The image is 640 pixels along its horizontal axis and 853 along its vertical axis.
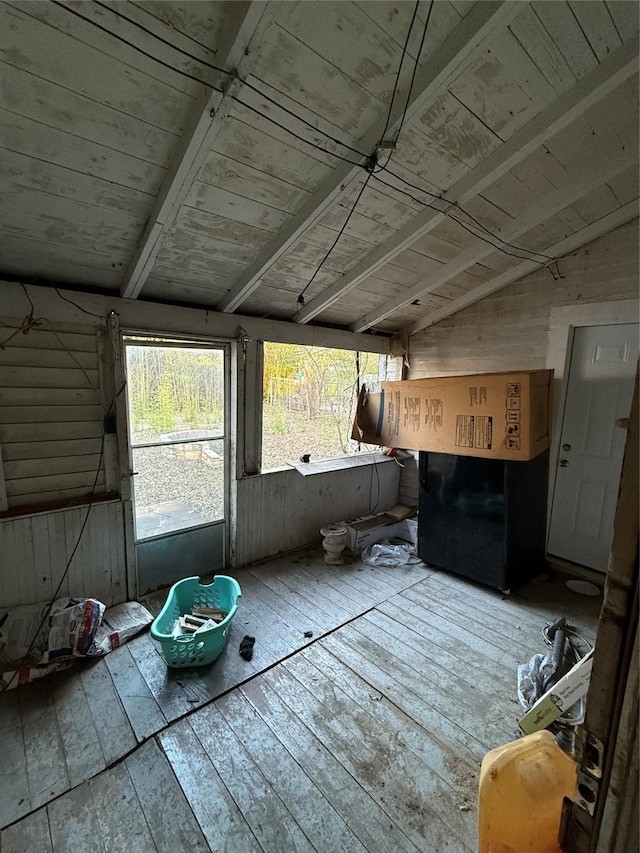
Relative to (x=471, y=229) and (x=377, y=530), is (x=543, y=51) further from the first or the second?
(x=377, y=530)

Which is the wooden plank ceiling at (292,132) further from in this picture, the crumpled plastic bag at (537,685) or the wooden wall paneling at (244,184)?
the crumpled plastic bag at (537,685)

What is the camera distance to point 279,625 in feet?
8.12

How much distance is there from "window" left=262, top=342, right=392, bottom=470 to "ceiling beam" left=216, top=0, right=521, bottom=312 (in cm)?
126

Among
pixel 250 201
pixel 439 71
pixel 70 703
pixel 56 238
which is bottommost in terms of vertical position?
pixel 70 703

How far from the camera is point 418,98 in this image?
54.5 inches

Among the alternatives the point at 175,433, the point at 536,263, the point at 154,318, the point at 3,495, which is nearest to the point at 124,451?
the point at 175,433

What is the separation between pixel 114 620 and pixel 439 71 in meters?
3.20

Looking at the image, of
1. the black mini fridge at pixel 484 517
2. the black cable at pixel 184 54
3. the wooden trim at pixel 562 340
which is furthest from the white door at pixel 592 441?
the black cable at pixel 184 54

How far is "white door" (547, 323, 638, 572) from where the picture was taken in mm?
2824

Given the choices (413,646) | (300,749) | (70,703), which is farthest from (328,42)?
(70,703)

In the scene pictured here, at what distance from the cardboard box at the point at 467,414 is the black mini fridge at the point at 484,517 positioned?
23cm

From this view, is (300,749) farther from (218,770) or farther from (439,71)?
(439,71)

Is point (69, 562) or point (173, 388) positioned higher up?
point (173, 388)

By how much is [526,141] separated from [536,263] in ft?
4.97
